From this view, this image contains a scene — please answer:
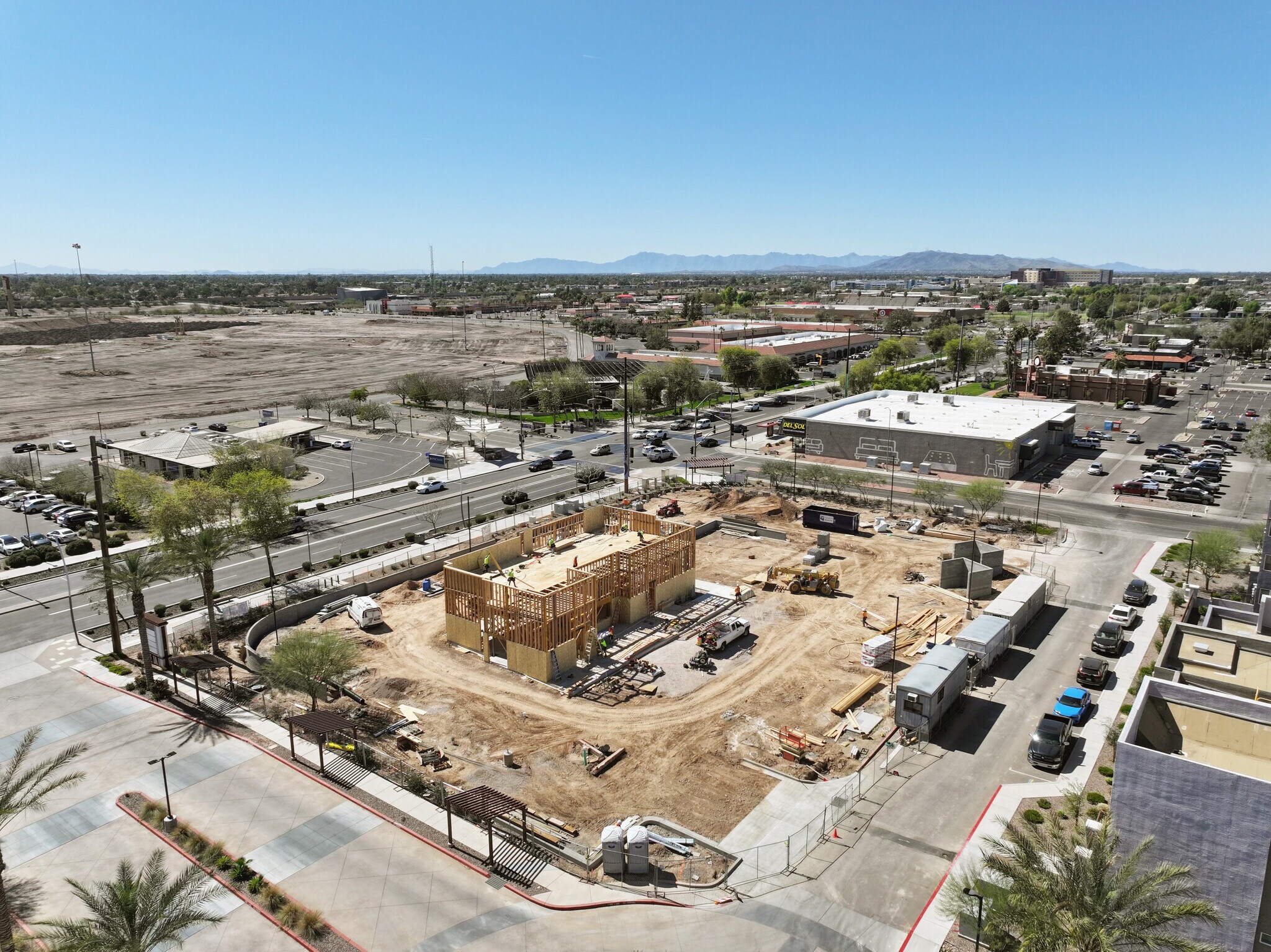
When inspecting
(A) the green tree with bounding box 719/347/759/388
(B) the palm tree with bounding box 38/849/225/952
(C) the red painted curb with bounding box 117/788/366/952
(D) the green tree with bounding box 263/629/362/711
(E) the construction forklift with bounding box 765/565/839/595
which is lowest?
(C) the red painted curb with bounding box 117/788/366/952

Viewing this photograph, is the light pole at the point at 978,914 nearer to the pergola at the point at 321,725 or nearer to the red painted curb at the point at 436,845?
the red painted curb at the point at 436,845

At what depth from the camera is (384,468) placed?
78562 millimetres

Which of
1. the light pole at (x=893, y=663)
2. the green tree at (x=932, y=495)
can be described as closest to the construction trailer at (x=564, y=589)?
the light pole at (x=893, y=663)

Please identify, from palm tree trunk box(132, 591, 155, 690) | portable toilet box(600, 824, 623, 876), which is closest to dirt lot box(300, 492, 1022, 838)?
portable toilet box(600, 824, 623, 876)

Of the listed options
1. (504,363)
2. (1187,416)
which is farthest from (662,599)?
(504,363)

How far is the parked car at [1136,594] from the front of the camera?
4375cm

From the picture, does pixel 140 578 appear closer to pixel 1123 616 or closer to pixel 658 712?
pixel 658 712

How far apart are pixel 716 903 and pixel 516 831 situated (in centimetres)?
702

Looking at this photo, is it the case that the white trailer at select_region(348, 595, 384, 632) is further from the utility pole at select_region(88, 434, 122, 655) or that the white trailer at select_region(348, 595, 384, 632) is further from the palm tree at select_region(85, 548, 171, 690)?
the utility pole at select_region(88, 434, 122, 655)

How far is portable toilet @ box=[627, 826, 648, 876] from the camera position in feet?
79.7

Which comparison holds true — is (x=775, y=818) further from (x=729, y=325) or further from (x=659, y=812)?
(x=729, y=325)

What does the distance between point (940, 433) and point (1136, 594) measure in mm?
33805

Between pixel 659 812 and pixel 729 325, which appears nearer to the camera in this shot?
pixel 659 812

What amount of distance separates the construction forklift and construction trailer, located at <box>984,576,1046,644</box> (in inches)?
330
